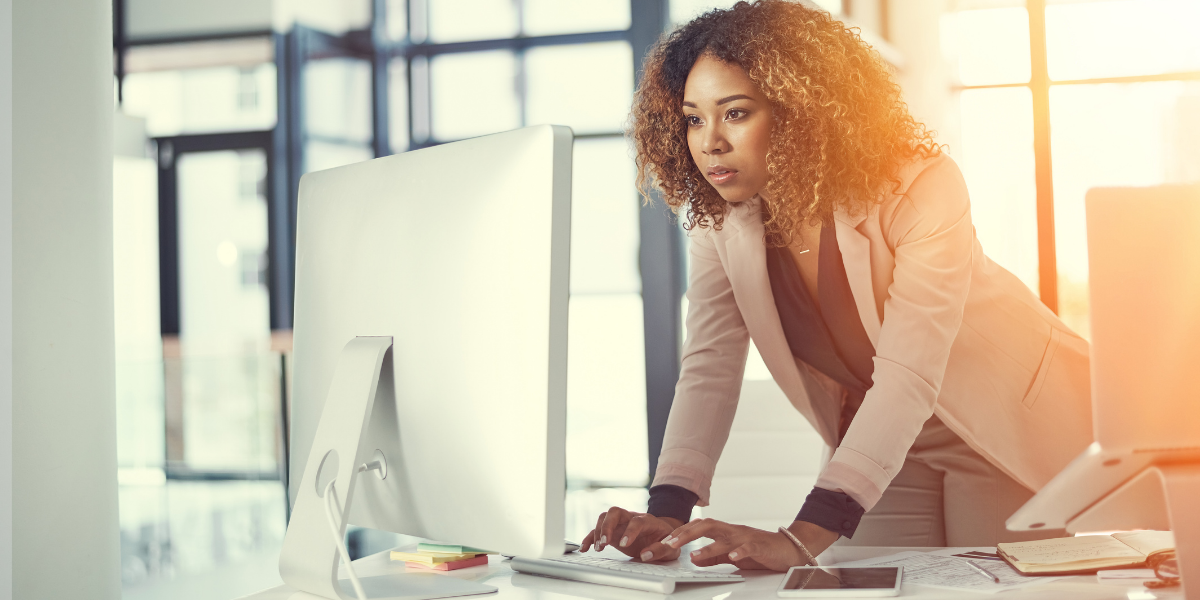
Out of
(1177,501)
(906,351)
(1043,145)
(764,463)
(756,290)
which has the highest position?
(1043,145)

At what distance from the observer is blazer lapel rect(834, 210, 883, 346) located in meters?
1.35

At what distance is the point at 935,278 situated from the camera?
4.14 ft

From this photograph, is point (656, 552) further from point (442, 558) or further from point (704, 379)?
point (704, 379)

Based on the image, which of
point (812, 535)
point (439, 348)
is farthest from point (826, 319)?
point (439, 348)

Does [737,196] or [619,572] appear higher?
[737,196]

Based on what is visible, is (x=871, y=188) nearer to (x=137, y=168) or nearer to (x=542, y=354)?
(x=542, y=354)

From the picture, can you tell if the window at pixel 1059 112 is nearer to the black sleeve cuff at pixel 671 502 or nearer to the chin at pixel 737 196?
the chin at pixel 737 196

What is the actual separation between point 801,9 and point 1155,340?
0.92 metres

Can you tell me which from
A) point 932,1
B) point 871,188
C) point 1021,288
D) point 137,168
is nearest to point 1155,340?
point 871,188

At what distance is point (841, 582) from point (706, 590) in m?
0.15

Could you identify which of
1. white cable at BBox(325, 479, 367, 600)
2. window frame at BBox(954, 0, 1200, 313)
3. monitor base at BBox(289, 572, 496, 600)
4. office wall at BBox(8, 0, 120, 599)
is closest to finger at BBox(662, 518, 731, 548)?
monitor base at BBox(289, 572, 496, 600)

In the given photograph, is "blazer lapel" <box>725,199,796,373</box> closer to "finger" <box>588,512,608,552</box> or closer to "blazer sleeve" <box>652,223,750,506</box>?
"blazer sleeve" <box>652,223,750,506</box>

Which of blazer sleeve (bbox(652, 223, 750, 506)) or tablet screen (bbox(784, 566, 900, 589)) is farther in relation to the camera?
blazer sleeve (bbox(652, 223, 750, 506))

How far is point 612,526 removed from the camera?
3.83 feet
